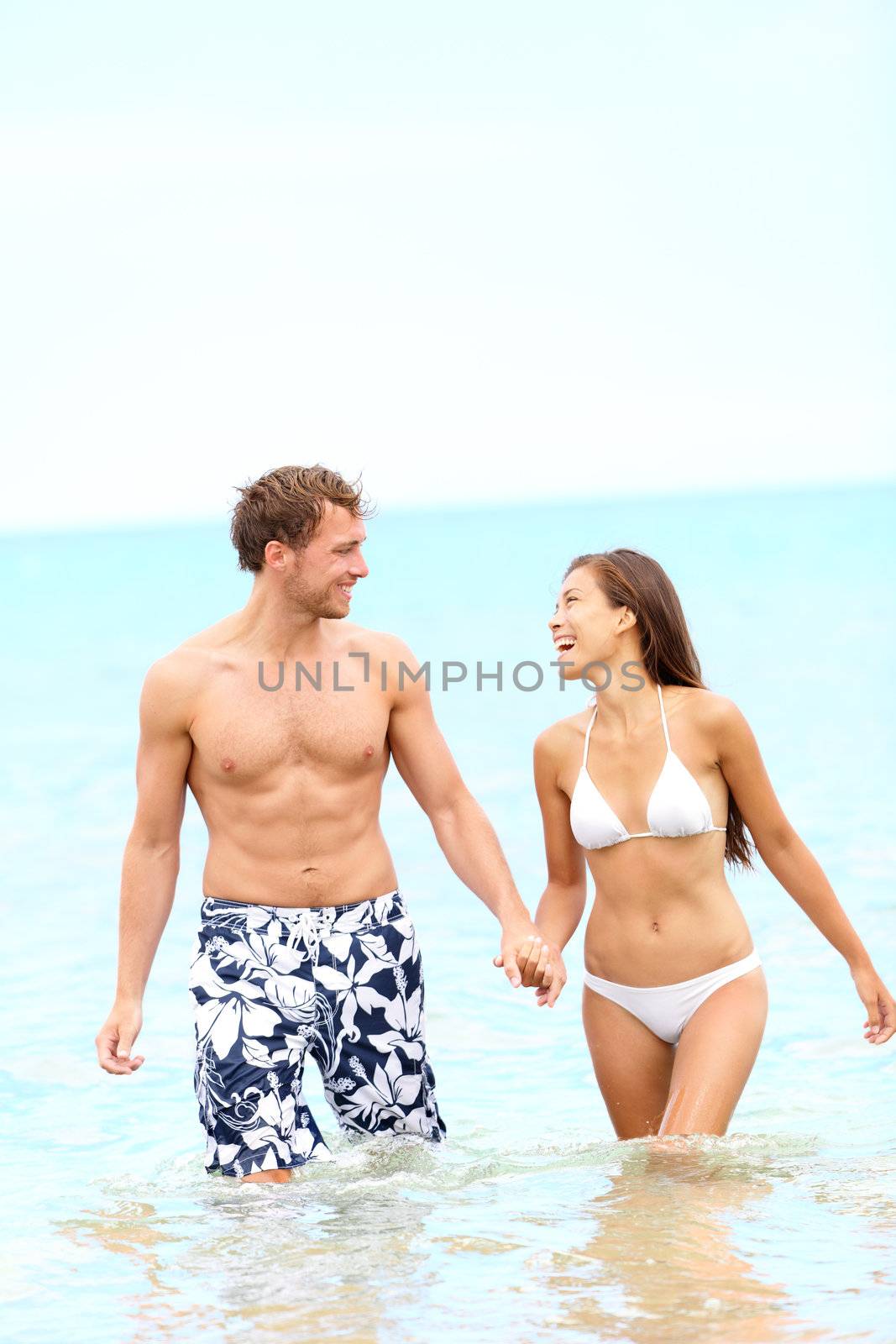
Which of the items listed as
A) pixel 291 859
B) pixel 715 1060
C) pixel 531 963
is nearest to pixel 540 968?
pixel 531 963

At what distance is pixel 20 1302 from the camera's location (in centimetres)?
439

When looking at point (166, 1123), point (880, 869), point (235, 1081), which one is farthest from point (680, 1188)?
point (880, 869)

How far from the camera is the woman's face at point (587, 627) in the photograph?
480 cm

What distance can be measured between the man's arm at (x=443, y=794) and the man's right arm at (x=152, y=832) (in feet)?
2.00

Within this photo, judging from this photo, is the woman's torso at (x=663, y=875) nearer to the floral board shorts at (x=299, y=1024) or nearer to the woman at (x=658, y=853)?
the woman at (x=658, y=853)

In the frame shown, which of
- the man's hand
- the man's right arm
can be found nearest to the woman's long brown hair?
the man's right arm

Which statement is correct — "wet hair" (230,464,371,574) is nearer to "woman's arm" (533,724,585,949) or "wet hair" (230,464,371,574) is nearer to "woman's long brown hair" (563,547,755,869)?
"woman's long brown hair" (563,547,755,869)

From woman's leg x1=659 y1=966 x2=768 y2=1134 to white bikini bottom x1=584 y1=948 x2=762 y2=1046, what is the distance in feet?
0.09

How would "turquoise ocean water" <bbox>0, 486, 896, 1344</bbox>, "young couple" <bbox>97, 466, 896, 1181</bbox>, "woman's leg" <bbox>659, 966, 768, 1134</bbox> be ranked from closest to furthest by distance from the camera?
"turquoise ocean water" <bbox>0, 486, 896, 1344</bbox>
"woman's leg" <bbox>659, 966, 768, 1134</bbox>
"young couple" <bbox>97, 466, 896, 1181</bbox>

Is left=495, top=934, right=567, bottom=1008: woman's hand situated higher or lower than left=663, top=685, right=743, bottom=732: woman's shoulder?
lower

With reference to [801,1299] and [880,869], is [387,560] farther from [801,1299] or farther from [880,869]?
[801,1299]

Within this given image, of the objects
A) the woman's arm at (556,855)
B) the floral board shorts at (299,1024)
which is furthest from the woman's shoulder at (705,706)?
the floral board shorts at (299,1024)

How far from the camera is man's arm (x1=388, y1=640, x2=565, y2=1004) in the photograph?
487 centimetres

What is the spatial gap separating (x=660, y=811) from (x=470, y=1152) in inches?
56.4
